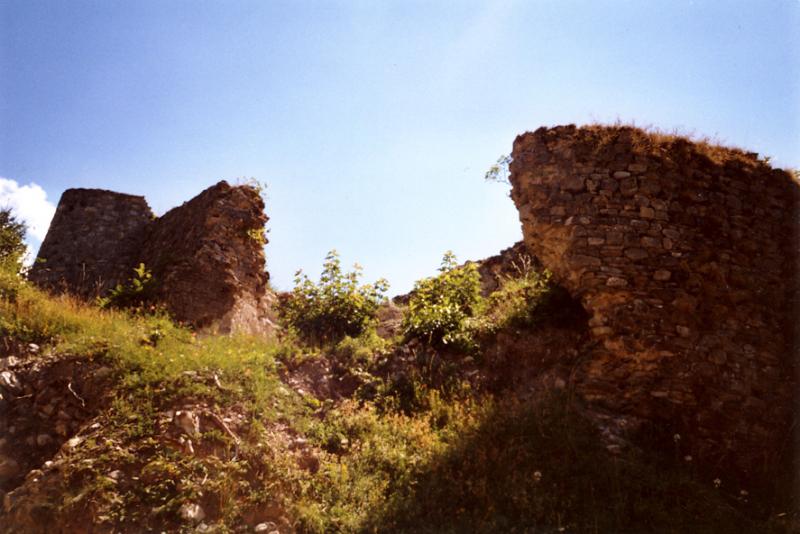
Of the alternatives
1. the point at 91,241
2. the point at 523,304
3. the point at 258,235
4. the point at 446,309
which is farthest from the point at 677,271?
the point at 91,241

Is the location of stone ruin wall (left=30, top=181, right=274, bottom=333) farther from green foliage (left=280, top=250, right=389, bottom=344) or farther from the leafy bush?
the leafy bush

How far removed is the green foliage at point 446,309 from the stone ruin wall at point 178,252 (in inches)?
124

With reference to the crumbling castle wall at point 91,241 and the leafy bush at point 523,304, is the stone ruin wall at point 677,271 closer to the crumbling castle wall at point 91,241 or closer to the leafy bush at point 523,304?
the leafy bush at point 523,304

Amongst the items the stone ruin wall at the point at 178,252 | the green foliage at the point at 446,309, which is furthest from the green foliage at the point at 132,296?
the green foliage at the point at 446,309

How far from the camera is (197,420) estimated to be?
A: 215 inches

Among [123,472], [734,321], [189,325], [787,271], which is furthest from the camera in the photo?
[189,325]

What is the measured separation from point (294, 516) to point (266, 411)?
1.47 m

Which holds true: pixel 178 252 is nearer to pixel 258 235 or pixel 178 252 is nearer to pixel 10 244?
pixel 258 235

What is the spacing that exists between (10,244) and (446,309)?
10.8 m

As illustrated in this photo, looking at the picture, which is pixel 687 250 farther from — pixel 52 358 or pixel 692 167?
pixel 52 358

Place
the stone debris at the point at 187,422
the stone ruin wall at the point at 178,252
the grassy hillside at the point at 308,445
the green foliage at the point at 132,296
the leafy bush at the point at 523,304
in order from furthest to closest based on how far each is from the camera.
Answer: the stone ruin wall at the point at 178,252, the green foliage at the point at 132,296, the leafy bush at the point at 523,304, the stone debris at the point at 187,422, the grassy hillside at the point at 308,445

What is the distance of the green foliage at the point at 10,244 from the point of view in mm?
8086

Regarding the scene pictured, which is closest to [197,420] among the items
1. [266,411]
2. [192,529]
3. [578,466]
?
[266,411]

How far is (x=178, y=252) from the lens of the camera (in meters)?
9.63
